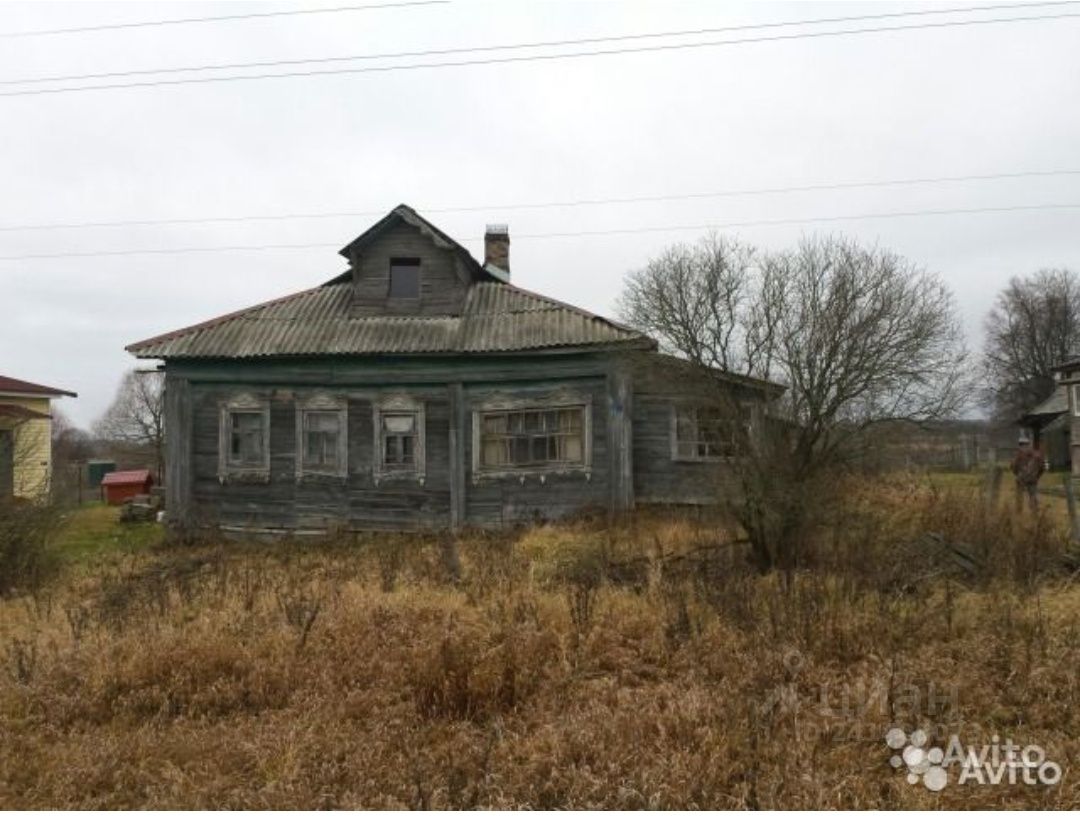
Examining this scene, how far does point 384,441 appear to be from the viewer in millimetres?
13844

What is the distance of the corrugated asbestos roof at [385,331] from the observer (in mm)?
13367

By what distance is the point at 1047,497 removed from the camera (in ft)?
45.6

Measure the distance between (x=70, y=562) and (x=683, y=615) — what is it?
34.5 ft

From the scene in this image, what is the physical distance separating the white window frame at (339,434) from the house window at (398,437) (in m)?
0.70

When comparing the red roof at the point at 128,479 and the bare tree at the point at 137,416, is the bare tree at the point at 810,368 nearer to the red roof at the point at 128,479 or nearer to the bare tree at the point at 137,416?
the red roof at the point at 128,479

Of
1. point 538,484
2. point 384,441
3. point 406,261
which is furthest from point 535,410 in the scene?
point 406,261

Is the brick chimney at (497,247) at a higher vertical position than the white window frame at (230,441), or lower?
higher

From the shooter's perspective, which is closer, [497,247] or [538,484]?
[538,484]

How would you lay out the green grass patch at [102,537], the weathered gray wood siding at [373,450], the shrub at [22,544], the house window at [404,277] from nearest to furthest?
the shrub at [22,544]
the green grass patch at [102,537]
the weathered gray wood siding at [373,450]
the house window at [404,277]

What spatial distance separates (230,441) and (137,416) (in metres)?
34.3

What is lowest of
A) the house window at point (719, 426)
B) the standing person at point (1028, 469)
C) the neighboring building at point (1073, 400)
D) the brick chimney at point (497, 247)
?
the standing person at point (1028, 469)

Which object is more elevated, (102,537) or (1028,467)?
(1028,467)

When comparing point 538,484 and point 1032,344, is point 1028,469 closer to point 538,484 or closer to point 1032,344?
point 538,484

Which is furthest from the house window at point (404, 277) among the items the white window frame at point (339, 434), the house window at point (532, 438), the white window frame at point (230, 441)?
the white window frame at point (230, 441)
